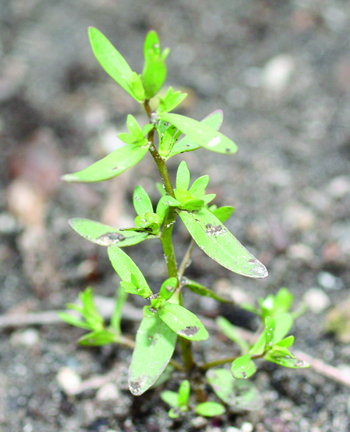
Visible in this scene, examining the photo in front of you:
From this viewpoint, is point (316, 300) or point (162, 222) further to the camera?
point (316, 300)

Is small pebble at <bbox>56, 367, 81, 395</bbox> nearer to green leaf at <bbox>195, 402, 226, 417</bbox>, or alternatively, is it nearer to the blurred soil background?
the blurred soil background

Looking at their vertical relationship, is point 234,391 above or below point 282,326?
below

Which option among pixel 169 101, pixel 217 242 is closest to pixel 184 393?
pixel 217 242

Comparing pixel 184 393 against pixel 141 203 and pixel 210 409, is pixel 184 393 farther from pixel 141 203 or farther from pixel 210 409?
pixel 141 203

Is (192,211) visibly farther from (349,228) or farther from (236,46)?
(236,46)

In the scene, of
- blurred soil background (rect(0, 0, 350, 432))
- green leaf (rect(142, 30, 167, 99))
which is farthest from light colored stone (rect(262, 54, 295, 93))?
green leaf (rect(142, 30, 167, 99))

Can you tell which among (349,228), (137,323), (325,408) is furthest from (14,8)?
(325,408)

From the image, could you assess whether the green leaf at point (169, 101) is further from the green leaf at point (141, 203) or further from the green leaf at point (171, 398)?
the green leaf at point (171, 398)
